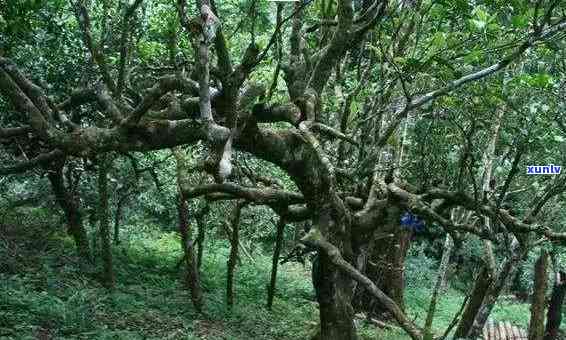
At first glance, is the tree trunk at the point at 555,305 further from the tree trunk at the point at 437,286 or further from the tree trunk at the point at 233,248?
the tree trunk at the point at 233,248

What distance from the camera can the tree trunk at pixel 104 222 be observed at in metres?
8.47

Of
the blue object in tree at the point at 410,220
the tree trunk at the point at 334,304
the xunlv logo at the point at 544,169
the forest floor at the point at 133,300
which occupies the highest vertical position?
the xunlv logo at the point at 544,169

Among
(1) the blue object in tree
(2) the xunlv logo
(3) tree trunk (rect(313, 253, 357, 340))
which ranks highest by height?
(2) the xunlv logo

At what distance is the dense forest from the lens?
5.64 metres

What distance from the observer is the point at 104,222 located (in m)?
8.74

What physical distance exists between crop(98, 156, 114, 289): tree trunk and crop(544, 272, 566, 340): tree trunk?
7.02m

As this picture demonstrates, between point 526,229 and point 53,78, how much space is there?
23.4 ft

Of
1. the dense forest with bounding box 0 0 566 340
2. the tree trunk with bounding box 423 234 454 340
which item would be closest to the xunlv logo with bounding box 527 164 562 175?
the dense forest with bounding box 0 0 566 340

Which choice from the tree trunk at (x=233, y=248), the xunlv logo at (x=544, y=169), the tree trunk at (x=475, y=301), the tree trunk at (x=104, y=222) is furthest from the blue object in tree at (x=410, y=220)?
the tree trunk at (x=104, y=222)

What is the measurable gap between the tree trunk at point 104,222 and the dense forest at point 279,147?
0.10 ft

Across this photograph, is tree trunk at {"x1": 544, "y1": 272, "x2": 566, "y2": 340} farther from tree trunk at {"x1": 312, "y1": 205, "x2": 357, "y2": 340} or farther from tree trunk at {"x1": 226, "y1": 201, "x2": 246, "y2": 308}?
tree trunk at {"x1": 226, "y1": 201, "x2": 246, "y2": 308}

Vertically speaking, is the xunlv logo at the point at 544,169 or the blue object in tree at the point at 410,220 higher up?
the xunlv logo at the point at 544,169

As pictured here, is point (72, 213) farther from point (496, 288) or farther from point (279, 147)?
point (496, 288)

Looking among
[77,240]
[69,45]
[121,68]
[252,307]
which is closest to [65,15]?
[69,45]
